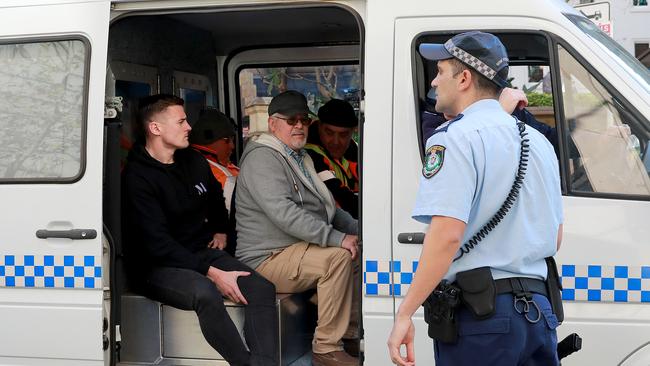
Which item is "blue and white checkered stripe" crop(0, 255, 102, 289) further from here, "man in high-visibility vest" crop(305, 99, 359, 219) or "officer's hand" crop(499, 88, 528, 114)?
"officer's hand" crop(499, 88, 528, 114)

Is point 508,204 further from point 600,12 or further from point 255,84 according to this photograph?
point 600,12

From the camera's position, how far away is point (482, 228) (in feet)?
8.33

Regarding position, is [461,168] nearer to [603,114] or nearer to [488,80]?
[488,80]

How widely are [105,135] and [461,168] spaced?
1949 millimetres

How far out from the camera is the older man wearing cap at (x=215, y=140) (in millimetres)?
4912

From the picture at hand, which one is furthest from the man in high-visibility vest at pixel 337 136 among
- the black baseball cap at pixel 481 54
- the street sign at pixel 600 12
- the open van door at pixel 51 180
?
the street sign at pixel 600 12

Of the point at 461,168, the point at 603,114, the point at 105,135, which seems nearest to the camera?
the point at 461,168

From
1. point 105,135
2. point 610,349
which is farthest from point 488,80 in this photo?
point 105,135

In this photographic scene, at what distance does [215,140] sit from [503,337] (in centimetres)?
288

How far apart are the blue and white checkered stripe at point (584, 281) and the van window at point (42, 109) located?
1381 mm

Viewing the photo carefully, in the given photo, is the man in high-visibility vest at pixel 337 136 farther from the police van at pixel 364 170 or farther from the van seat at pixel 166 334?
the van seat at pixel 166 334

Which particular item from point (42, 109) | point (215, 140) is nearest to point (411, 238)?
point (42, 109)

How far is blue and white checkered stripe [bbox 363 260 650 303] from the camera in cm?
336

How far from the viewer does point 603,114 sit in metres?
3.40
